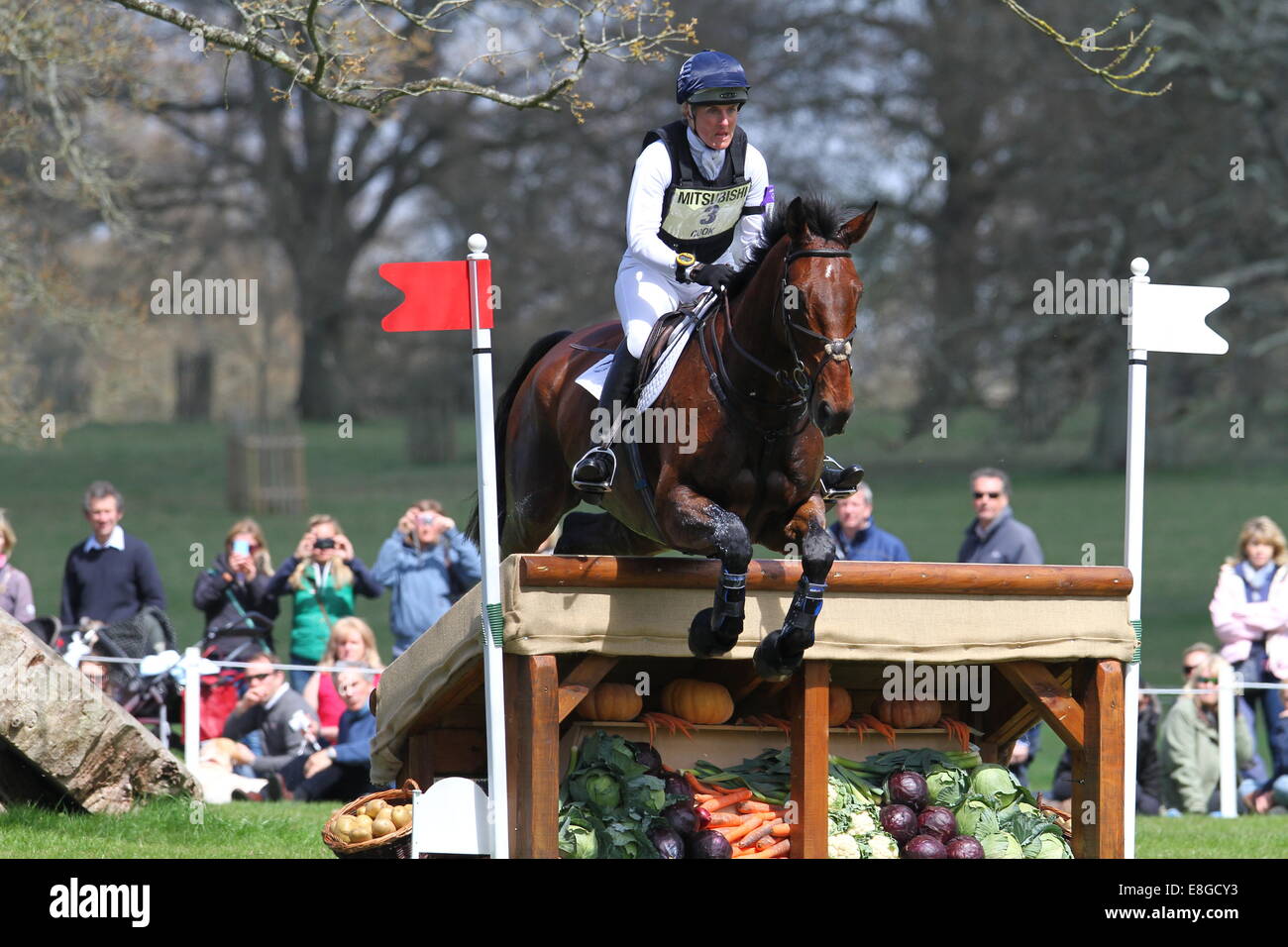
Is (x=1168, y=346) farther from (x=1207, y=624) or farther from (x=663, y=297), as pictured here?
→ (x=1207, y=624)

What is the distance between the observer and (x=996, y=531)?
9867 mm

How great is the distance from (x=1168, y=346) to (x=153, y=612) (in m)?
6.72

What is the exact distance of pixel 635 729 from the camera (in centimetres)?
629

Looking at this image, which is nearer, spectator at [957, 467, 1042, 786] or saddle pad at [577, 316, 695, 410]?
saddle pad at [577, 316, 695, 410]

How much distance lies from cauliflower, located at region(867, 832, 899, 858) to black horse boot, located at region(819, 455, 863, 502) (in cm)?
133

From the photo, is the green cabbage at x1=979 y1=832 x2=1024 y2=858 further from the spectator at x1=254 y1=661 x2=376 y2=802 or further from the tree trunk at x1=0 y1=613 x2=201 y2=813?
the spectator at x1=254 y1=661 x2=376 y2=802

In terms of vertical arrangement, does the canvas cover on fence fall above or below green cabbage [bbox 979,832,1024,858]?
above

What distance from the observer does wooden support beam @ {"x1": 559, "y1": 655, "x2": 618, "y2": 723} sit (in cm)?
561

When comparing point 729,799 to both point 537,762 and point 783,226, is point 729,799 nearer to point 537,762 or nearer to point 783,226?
point 537,762

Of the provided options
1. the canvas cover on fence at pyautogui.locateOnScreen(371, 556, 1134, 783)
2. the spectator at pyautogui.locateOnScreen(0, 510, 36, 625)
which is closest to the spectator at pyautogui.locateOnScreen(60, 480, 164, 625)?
the spectator at pyautogui.locateOnScreen(0, 510, 36, 625)

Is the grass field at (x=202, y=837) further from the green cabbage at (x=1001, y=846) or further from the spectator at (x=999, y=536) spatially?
the spectator at (x=999, y=536)

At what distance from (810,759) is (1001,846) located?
2.96ft

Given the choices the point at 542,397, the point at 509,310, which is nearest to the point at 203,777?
the point at 542,397

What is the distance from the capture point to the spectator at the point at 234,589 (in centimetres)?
1063
